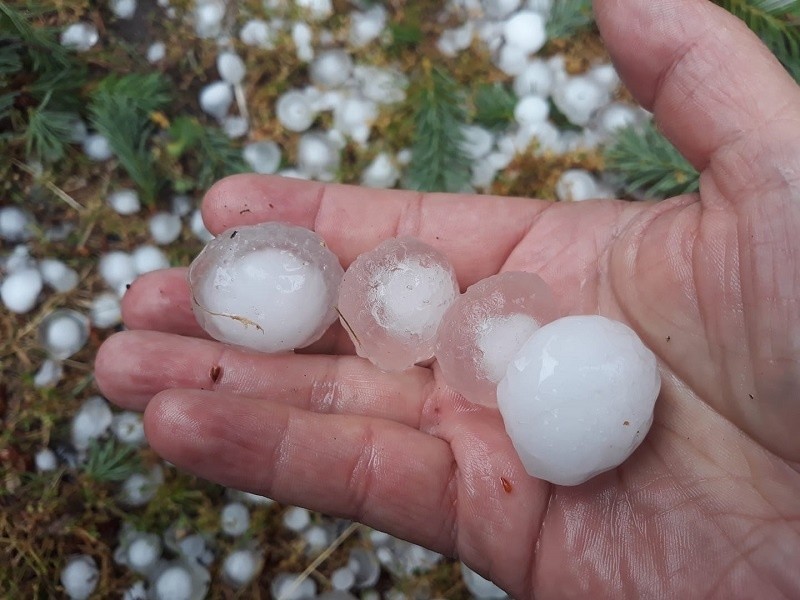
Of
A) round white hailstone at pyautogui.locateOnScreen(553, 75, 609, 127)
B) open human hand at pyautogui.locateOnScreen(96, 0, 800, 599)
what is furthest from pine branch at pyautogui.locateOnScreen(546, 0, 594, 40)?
open human hand at pyautogui.locateOnScreen(96, 0, 800, 599)

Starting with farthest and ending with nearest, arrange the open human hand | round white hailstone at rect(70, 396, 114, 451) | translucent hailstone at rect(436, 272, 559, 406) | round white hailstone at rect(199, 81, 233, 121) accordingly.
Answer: round white hailstone at rect(199, 81, 233, 121) < round white hailstone at rect(70, 396, 114, 451) < translucent hailstone at rect(436, 272, 559, 406) < the open human hand

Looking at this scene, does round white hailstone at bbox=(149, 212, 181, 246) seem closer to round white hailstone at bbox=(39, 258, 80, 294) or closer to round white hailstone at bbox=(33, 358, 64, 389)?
round white hailstone at bbox=(39, 258, 80, 294)

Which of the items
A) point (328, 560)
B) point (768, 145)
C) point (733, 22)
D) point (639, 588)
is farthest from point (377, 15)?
point (639, 588)

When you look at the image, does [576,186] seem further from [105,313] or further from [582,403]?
[105,313]

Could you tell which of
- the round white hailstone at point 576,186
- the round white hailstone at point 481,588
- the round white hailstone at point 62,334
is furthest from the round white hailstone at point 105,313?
the round white hailstone at point 576,186

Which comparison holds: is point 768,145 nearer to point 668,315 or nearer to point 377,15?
point 668,315

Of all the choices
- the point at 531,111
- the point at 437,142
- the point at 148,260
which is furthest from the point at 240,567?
the point at 531,111
